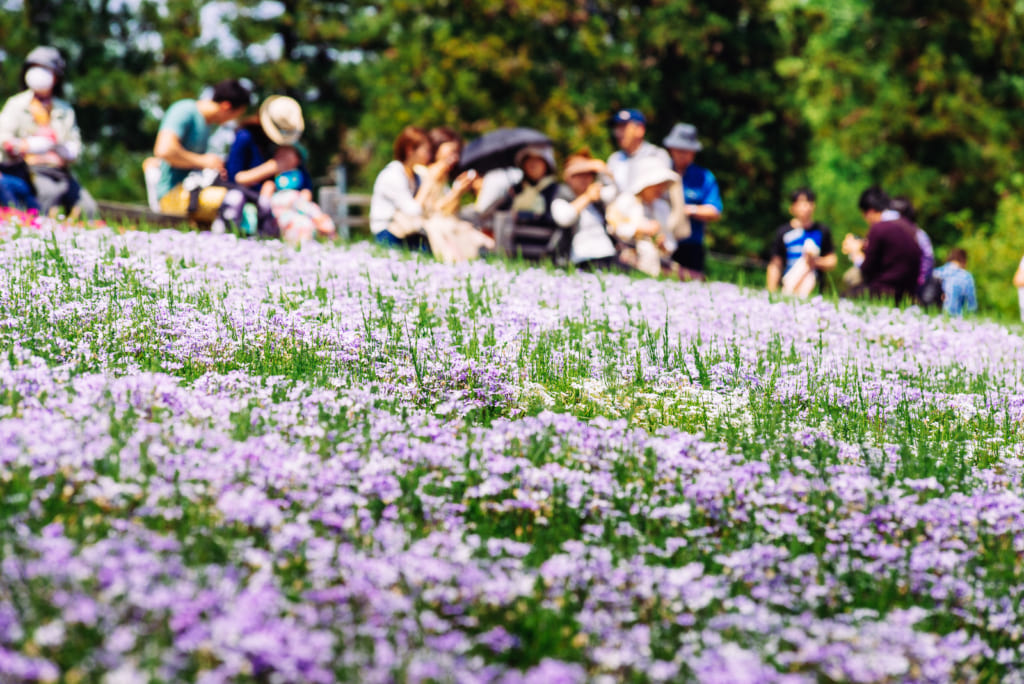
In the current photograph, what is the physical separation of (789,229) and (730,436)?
932cm

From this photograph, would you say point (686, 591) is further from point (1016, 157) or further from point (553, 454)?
point (1016, 157)

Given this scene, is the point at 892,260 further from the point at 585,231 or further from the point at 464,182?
the point at 464,182

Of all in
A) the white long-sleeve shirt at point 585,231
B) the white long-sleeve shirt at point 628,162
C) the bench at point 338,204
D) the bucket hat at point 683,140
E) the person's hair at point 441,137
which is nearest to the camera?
the white long-sleeve shirt at point 585,231

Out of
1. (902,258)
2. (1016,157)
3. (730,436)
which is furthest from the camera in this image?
(1016,157)

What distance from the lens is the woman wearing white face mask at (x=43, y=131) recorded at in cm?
1100

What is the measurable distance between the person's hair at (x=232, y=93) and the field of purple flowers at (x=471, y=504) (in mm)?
4629

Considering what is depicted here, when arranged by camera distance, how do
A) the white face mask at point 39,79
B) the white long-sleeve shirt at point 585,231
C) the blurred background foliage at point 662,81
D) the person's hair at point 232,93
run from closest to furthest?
the white face mask at point 39,79 < the person's hair at point 232,93 < the white long-sleeve shirt at point 585,231 < the blurred background foliage at point 662,81

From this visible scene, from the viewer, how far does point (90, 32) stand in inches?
1195

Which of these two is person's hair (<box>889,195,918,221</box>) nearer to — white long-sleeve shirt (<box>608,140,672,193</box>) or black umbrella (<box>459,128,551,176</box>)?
white long-sleeve shirt (<box>608,140,672,193</box>)

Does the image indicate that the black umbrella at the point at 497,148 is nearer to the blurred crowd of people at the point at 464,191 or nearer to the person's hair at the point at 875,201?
the blurred crowd of people at the point at 464,191

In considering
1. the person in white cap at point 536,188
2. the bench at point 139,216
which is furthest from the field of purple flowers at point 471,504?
the bench at point 139,216

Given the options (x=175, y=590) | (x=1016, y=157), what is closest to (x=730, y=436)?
(x=175, y=590)

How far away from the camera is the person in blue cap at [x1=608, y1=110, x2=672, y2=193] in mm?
12758

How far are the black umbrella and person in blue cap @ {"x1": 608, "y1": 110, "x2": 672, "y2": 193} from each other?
926 mm
